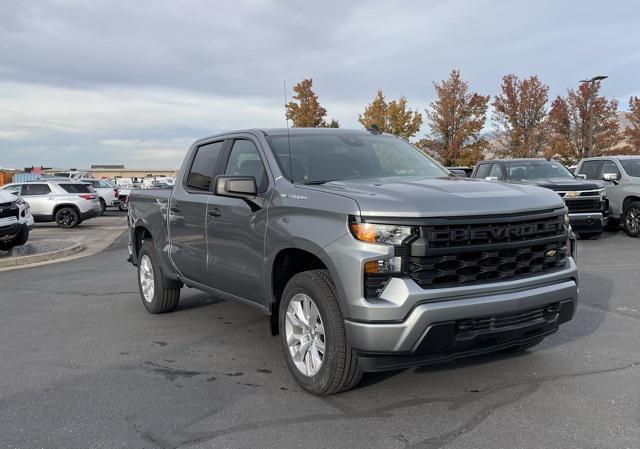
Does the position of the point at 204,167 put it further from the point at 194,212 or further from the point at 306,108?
the point at 306,108

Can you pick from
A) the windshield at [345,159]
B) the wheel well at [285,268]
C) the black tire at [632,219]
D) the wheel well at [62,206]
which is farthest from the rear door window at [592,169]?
the wheel well at [62,206]

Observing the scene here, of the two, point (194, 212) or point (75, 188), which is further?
point (75, 188)

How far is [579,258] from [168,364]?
26.3 ft

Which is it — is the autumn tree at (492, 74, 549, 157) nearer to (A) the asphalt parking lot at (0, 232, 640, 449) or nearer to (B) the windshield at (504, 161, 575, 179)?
(B) the windshield at (504, 161, 575, 179)

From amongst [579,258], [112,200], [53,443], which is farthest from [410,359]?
[112,200]

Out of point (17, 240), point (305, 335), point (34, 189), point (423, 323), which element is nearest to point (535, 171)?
point (305, 335)

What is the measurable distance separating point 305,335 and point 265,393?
1.65 ft

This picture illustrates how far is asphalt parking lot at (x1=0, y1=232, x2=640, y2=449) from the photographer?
3473mm

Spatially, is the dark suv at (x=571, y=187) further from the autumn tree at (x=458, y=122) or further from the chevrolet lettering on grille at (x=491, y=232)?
the autumn tree at (x=458, y=122)

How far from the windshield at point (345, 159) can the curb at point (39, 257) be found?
340 inches

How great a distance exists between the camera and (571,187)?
41.0ft

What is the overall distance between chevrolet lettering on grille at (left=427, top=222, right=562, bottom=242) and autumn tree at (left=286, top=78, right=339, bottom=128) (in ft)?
111

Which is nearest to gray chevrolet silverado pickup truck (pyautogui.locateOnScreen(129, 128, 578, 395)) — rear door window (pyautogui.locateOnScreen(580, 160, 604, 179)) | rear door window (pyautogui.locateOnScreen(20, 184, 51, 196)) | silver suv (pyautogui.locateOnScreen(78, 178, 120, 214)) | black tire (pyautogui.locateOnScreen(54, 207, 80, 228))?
rear door window (pyautogui.locateOnScreen(580, 160, 604, 179))

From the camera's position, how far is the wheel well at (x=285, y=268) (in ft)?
14.3
